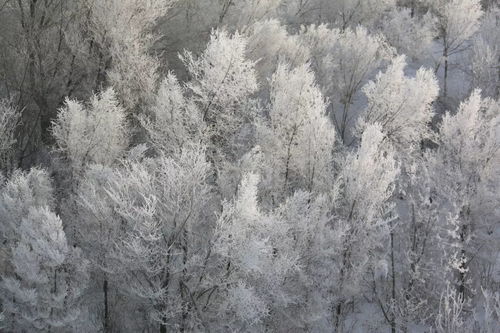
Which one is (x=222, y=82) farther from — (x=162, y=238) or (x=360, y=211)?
(x=360, y=211)

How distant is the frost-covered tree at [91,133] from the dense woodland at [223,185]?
0.08m

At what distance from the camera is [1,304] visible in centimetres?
1688

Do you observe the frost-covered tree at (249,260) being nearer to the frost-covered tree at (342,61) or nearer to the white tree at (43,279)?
the white tree at (43,279)

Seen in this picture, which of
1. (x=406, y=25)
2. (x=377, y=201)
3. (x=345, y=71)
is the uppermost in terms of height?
(x=406, y=25)

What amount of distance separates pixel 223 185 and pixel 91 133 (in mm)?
5898

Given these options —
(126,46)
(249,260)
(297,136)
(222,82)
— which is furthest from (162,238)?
(126,46)

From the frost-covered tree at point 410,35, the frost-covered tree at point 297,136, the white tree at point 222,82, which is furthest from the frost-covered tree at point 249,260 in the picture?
the frost-covered tree at point 410,35

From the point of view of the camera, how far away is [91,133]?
19156mm

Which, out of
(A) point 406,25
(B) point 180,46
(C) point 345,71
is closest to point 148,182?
(B) point 180,46

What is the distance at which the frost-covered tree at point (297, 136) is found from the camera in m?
18.9

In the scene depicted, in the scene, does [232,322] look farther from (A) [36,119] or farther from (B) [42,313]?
(A) [36,119]

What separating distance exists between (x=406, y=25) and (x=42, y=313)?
91.9 ft

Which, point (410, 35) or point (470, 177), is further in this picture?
point (410, 35)

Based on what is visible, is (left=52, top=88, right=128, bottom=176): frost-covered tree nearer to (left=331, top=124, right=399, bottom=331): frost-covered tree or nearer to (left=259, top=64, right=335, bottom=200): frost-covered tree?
(left=259, top=64, right=335, bottom=200): frost-covered tree
